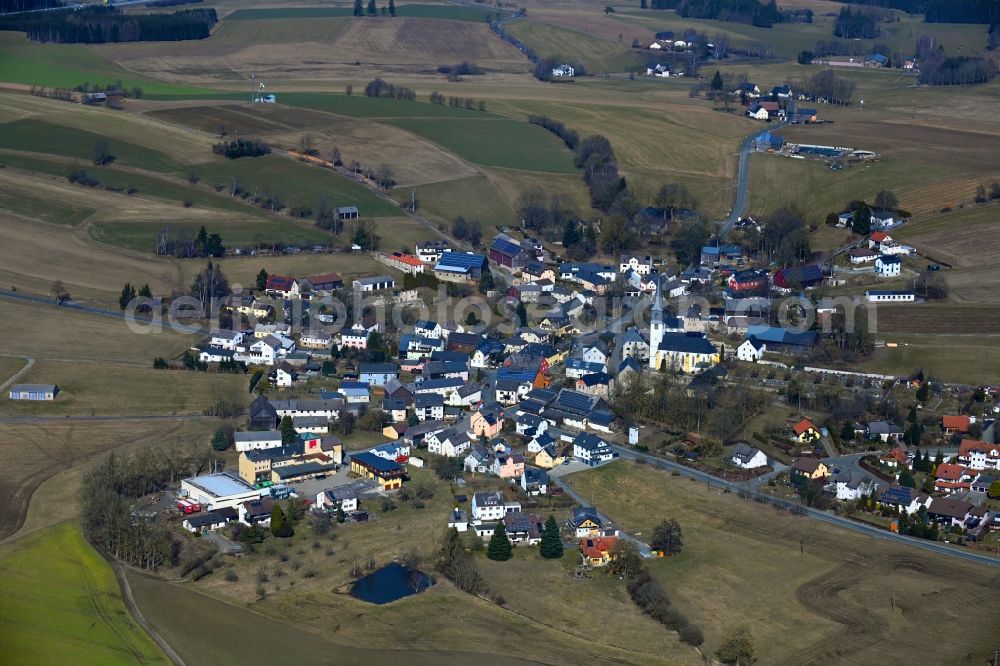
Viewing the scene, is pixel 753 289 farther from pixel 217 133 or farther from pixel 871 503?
pixel 217 133

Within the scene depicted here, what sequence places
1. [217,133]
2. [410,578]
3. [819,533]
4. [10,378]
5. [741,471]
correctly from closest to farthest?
[410,578] < [819,533] < [741,471] < [10,378] < [217,133]

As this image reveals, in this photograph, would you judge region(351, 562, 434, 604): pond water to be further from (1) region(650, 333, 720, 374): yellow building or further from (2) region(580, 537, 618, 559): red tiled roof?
(1) region(650, 333, 720, 374): yellow building

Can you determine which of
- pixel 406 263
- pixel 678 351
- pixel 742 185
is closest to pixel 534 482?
pixel 678 351

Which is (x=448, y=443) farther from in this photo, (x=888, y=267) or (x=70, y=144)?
(x=70, y=144)

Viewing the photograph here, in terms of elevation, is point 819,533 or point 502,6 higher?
point 502,6

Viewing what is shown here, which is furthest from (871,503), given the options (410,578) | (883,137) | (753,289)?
(883,137)

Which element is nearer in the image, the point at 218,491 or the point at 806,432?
the point at 218,491
